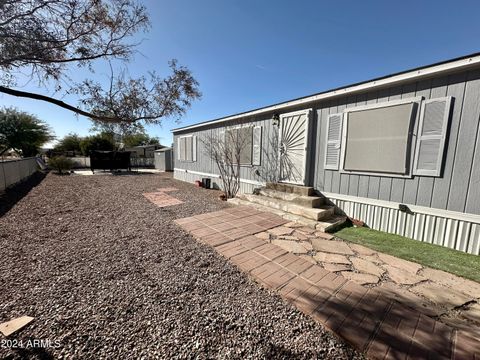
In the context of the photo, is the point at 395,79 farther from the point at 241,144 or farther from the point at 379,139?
the point at 241,144

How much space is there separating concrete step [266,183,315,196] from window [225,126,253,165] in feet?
4.34

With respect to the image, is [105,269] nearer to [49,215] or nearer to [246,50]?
[49,215]

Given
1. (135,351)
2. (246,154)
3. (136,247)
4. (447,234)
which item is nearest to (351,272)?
(447,234)

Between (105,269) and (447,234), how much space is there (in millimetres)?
4876

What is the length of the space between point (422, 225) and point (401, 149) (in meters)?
1.32

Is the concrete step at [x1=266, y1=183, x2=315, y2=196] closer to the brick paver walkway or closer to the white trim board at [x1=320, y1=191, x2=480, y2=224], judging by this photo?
the white trim board at [x1=320, y1=191, x2=480, y2=224]

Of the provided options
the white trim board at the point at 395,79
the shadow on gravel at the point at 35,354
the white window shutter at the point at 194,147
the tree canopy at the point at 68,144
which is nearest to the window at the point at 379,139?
the white trim board at the point at 395,79

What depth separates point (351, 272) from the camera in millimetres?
2381

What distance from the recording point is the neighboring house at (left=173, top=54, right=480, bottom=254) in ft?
9.41

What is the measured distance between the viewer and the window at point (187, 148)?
9547mm

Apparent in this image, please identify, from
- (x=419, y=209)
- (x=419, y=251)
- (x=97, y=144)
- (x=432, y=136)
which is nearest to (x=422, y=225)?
(x=419, y=209)

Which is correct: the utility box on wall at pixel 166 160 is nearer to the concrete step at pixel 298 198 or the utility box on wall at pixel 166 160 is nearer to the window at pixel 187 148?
the window at pixel 187 148

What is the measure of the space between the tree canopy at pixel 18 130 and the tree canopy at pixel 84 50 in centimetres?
2056

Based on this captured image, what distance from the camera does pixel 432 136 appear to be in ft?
10.2
